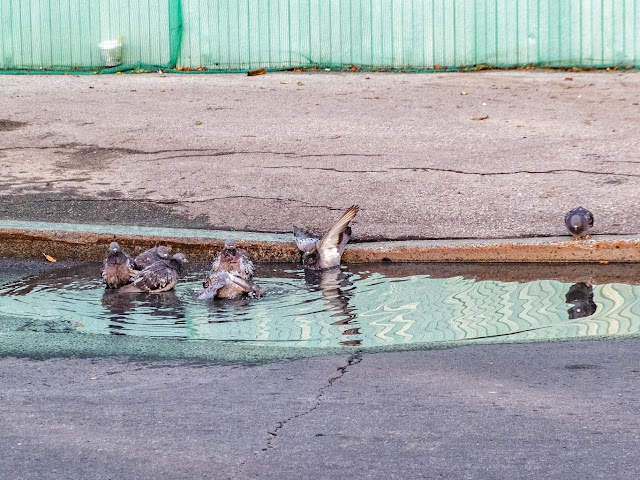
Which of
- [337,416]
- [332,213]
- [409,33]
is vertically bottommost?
[337,416]

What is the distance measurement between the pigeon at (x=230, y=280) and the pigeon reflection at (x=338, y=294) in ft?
1.62

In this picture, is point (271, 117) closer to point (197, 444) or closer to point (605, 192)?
point (605, 192)

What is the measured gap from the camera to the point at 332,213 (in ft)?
29.7

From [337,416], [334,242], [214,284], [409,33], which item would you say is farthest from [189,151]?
[337,416]

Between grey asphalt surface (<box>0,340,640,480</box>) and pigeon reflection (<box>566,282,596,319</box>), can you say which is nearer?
grey asphalt surface (<box>0,340,640,480</box>)

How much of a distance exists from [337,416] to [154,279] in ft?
9.56

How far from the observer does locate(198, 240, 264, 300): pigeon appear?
275 inches

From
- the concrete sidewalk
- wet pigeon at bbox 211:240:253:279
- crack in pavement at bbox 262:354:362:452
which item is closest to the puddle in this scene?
wet pigeon at bbox 211:240:253:279

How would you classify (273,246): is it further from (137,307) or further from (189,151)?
(189,151)

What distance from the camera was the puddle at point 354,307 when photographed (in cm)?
607

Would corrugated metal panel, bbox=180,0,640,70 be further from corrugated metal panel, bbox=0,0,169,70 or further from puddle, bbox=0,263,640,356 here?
puddle, bbox=0,263,640,356

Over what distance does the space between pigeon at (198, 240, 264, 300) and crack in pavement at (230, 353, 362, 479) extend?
161 centimetres

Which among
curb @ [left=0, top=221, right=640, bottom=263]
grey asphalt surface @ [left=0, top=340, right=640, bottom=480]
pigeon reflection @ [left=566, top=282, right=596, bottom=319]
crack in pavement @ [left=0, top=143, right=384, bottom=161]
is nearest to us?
grey asphalt surface @ [left=0, top=340, right=640, bottom=480]

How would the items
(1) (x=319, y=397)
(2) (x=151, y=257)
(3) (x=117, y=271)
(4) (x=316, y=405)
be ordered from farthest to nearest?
(2) (x=151, y=257) → (3) (x=117, y=271) → (1) (x=319, y=397) → (4) (x=316, y=405)
